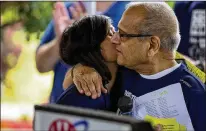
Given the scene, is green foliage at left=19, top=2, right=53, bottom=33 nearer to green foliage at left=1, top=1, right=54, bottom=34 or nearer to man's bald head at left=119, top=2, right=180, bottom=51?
green foliage at left=1, top=1, right=54, bottom=34

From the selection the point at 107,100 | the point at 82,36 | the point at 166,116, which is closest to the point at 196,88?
the point at 166,116

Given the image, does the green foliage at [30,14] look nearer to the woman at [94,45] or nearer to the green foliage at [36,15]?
the green foliage at [36,15]

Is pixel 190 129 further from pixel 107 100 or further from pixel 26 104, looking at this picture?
pixel 26 104

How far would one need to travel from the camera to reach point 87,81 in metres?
2.04

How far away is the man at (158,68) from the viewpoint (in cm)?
195

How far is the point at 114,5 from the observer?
281 cm

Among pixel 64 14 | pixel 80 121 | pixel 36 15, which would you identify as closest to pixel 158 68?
pixel 80 121

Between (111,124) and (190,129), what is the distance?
83 cm

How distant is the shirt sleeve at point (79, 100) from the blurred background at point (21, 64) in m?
2.44

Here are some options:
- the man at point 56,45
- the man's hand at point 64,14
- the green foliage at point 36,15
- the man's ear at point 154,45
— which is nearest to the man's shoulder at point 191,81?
the man's ear at point 154,45

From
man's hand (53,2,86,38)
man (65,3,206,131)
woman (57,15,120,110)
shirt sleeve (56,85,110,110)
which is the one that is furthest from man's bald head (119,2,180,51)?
man's hand (53,2,86,38)

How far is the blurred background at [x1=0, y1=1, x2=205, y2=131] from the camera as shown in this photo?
4609mm

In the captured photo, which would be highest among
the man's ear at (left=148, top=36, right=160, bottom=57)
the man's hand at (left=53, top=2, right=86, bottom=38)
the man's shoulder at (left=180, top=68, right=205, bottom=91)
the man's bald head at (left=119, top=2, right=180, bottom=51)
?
the man's hand at (left=53, top=2, right=86, bottom=38)

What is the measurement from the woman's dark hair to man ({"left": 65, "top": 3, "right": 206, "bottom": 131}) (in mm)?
84
